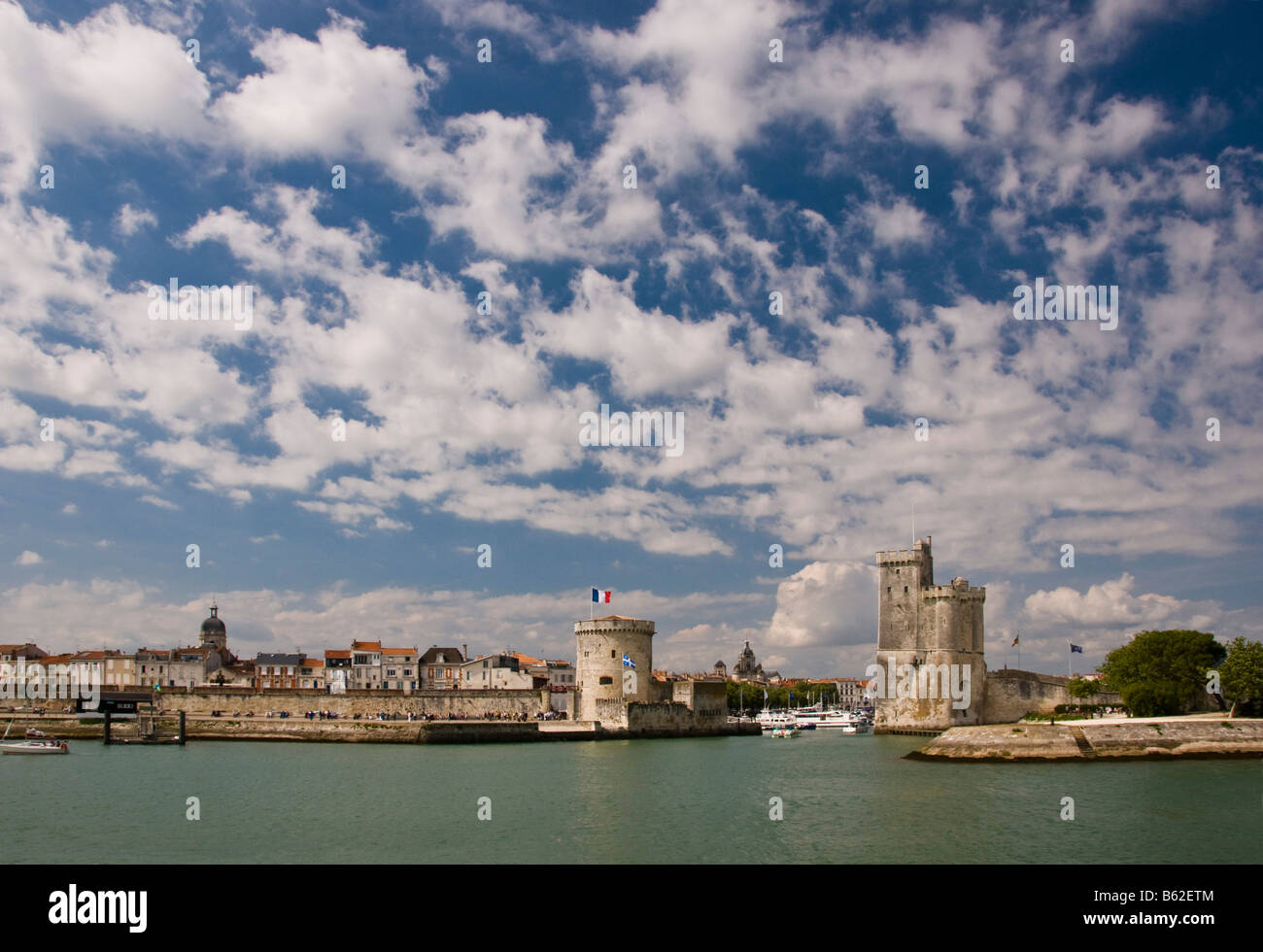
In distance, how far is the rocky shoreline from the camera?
118 feet

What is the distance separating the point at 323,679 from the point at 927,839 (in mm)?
66735

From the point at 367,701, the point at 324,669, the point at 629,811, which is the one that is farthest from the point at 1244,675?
the point at 324,669

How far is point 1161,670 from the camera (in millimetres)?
44906

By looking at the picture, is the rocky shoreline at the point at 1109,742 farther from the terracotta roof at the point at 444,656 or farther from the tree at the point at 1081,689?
the terracotta roof at the point at 444,656

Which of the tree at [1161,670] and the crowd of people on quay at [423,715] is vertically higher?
the tree at [1161,670]

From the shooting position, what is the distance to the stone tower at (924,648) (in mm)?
53625

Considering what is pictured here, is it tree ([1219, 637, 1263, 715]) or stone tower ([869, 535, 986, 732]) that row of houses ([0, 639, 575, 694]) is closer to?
stone tower ([869, 535, 986, 732])

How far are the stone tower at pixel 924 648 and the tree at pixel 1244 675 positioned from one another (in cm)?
1351

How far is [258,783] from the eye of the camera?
29.9 m

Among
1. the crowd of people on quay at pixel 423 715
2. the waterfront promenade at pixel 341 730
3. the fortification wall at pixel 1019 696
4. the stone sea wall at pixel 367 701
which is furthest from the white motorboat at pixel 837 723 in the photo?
the stone sea wall at pixel 367 701
